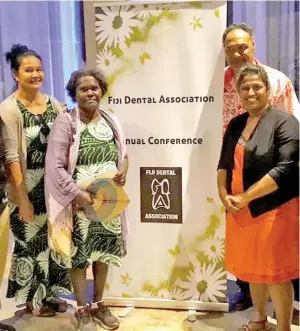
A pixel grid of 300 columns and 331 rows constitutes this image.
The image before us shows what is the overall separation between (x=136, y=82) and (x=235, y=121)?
580 mm

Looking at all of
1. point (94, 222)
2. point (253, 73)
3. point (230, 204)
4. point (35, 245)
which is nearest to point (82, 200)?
point (94, 222)

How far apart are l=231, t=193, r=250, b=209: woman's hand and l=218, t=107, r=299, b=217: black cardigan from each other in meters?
0.03

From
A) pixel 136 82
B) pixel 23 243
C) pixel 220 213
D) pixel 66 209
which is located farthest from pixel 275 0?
pixel 23 243

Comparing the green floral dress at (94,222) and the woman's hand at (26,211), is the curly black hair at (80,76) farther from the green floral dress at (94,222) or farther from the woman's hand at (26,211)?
the woman's hand at (26,211)

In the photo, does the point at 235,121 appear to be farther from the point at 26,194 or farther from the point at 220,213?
the point at 26,194

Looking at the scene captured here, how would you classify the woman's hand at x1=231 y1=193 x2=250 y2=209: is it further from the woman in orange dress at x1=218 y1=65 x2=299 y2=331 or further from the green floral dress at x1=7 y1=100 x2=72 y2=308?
the green floral dress at x1=7 y1=100 x2=72 y2=308

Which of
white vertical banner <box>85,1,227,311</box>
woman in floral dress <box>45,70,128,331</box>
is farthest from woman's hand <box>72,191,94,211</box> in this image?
white vertical banner <box>85,1,227,311</box>

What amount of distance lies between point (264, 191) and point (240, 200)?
116mm

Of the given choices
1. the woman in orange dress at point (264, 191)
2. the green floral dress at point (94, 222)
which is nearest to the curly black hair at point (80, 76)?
the green floral dress at point (94, 222)

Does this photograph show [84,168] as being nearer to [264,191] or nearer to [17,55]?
[17,55]

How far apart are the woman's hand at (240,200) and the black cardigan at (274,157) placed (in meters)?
0.03

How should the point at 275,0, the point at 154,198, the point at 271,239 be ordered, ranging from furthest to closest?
the point at 275,0
the point at 154,198
the point at 271,239

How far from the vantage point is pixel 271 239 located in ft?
7.16

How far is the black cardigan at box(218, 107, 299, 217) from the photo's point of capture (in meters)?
2.12
